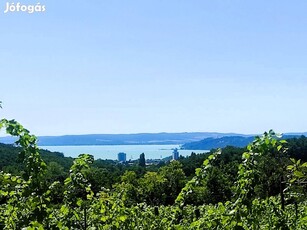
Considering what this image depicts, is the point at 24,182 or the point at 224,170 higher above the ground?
the point at 24,182

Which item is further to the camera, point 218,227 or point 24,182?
point 218,227

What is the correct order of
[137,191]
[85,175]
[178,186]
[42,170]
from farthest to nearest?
1. [178,186]
2. [137,191]
3. [85,175]
4. [42,170]

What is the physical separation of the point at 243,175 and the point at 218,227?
21.2 inches

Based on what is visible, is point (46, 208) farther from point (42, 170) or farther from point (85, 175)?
point (85, 175)

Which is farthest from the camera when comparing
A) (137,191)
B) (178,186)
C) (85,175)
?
(178,186)

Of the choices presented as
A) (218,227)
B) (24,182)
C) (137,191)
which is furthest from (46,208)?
(137,191)

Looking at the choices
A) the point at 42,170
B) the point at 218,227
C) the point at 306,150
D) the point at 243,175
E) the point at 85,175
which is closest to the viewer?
the point at 42,170

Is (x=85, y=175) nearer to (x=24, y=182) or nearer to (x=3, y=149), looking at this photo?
(x=24, y=182)

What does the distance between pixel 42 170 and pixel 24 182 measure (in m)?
0.21

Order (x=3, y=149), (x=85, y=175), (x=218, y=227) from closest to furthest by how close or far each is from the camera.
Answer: (x=218, y=227)
(x=85, y=175)
(x=3, y=149)

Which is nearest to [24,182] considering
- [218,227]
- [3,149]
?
[218,227]

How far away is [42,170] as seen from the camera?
328 cm

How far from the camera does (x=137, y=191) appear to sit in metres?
39.9

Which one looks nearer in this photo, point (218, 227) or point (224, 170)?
point (218, 227)
